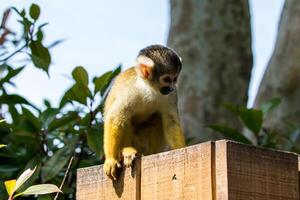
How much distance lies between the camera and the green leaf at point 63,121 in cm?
397

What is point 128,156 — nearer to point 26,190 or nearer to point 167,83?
point 26,190

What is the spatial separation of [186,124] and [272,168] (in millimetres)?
4840

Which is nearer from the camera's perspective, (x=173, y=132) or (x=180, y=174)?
(x=180, y=174)

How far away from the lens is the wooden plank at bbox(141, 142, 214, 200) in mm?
2355

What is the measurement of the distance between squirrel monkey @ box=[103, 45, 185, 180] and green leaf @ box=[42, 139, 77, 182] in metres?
0.23

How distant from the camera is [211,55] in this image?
758cm

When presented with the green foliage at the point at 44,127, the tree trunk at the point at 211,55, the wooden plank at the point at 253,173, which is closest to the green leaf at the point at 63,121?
the green foliage at the point at 44,127

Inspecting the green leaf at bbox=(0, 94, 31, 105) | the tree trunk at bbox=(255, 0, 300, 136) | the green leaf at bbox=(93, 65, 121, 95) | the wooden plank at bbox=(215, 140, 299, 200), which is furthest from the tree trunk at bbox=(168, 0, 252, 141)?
the wooden plank at bbox=(215, 140, 299, 200)

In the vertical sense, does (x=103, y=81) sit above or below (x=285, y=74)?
below

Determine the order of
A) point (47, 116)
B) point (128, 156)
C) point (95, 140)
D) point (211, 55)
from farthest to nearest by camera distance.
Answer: point (211, 55), point (47, 116), point (95, 140), point (128, 156)

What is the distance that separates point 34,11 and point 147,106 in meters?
0.78

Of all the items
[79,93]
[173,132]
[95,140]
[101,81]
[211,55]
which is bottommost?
[95,140]

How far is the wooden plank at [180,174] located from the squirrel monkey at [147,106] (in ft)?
4.18

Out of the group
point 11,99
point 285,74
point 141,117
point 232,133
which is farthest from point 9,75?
point 285,74
